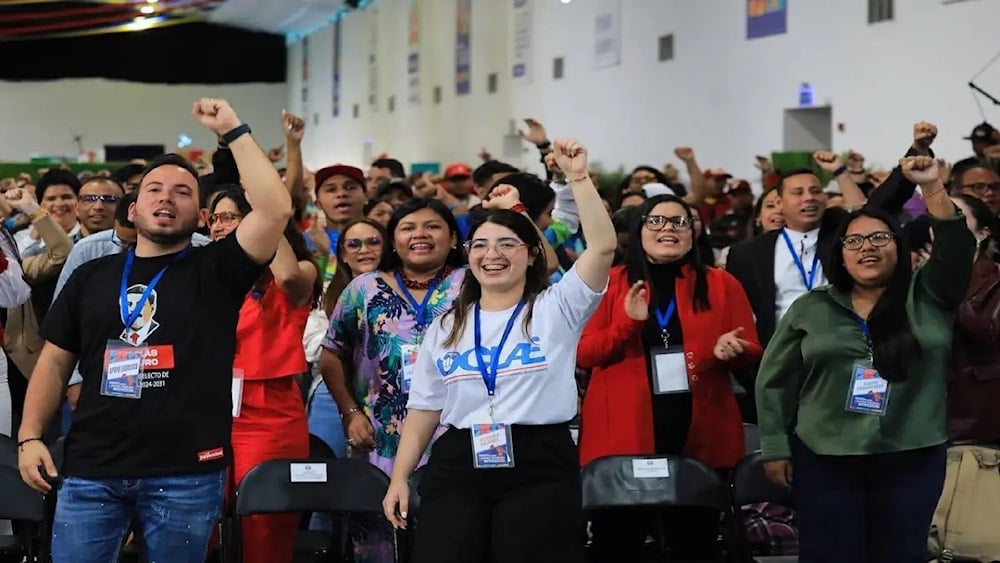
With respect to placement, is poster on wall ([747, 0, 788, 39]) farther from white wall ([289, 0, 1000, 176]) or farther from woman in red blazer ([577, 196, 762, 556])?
woman in red blazer ([577, 196, 762, 556])

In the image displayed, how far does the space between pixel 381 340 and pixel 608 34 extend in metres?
11.0

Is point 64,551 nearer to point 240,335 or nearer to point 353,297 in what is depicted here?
point 240,335

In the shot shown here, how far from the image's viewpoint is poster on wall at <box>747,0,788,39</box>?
35.9 feet

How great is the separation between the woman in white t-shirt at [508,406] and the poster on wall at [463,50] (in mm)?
16331

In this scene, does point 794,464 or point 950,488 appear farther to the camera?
point 950,488

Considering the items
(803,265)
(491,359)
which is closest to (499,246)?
(491,359)

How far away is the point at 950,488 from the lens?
4168 mm

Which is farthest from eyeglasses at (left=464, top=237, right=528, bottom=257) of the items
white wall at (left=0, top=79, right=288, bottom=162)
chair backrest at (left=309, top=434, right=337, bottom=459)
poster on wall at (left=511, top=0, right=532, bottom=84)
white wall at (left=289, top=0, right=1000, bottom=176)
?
white wall at (left=0, top=79, right=288, bottom=162)

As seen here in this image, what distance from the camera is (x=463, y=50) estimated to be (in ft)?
64.5

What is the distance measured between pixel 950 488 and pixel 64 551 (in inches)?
110

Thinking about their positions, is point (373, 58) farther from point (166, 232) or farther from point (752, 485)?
point (166, 232)

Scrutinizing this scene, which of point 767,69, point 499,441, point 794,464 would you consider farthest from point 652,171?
point 499,441

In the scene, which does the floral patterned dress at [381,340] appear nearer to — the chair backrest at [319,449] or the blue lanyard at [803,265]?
the chair backrest at [319,449]

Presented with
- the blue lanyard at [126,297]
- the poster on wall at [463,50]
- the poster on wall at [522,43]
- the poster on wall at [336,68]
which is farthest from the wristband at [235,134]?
the poster on wall at [336,68]
